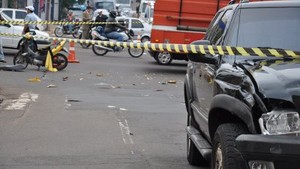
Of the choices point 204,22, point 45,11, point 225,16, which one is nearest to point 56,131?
point 225,16

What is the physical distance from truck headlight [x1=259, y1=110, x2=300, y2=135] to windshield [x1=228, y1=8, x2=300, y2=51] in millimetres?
1466

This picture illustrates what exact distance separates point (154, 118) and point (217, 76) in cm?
513

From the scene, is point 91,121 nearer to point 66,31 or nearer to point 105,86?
point 105,86

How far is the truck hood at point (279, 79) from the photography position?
3975mm

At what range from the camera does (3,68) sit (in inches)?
669

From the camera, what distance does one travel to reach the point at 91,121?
31.8 feet

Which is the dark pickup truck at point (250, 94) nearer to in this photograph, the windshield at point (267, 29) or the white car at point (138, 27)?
the windshield at point (267, 29)

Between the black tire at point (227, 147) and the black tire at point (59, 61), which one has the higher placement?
the black tire at point (227, 147)

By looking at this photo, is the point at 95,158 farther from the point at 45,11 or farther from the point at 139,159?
the point at 45,11

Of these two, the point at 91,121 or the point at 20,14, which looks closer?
the point at 91,121

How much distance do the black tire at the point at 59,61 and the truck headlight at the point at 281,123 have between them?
46.4 ft

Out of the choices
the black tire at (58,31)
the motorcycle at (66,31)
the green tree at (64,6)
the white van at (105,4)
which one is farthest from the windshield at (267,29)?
the green tree at (64,6)

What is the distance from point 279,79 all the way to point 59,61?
46.0 feet

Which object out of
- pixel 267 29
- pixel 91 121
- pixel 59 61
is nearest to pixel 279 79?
pixel 267 29
